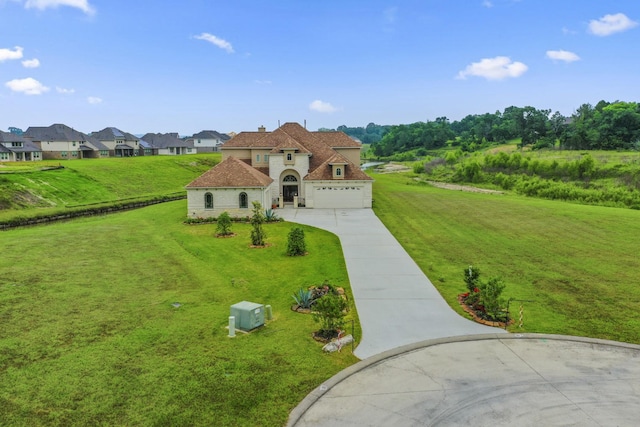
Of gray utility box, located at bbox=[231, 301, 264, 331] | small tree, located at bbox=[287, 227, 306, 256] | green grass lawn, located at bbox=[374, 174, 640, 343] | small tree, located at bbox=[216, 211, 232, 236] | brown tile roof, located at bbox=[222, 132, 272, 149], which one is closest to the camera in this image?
gray utility box, located at bbox=[231, 301, 264, 331]

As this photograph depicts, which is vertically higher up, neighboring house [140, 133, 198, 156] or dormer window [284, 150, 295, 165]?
neighboring house [140, 133, 198, 156]

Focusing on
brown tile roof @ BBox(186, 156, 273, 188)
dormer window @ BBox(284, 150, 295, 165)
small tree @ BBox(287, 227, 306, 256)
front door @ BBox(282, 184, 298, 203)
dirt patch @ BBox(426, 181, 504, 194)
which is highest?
dormer window @ BBox(284, 150, 295, 165)

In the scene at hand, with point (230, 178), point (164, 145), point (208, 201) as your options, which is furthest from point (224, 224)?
point (164, 145)

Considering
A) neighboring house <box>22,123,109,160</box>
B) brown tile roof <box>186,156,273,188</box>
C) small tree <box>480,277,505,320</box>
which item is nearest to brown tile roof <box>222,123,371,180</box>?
brown tile roof <box>186,156,273,188</box>

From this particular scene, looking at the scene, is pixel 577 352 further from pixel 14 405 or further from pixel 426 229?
pixel 426 229

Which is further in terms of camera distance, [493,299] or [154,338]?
[493,299]

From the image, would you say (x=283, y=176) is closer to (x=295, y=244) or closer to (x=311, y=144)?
(x=311, y=144)

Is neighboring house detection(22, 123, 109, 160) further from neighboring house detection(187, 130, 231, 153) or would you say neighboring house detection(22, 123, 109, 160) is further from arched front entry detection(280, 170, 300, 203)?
arched front entry detection(280, 170, 300, 203)
